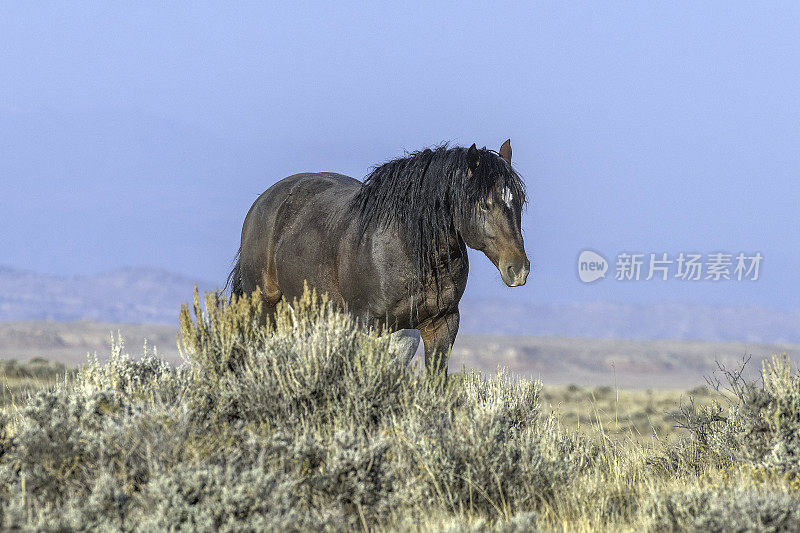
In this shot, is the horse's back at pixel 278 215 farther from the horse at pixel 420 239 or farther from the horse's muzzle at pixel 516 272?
the horse's muzzle at pixel 516 272

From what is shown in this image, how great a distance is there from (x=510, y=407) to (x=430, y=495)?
7.73 ft

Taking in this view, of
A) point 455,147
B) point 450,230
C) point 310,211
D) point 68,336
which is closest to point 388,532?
point 450,230

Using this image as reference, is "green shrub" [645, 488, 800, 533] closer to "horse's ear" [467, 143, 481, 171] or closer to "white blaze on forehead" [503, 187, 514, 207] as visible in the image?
"white blaze on forehead" [503, 187, 514, 207]

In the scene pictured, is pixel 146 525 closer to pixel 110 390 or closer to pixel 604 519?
pixel 110 390

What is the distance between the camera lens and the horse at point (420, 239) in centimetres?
690

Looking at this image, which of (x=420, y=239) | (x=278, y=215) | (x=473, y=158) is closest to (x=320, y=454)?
(x=420, y=239)

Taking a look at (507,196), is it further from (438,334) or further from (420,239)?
(438,334)

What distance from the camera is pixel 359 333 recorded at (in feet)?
21.9

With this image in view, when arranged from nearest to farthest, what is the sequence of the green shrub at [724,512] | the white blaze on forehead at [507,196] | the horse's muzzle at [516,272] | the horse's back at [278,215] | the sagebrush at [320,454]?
1. the sagebrush at [320,454]
2. the green shrub at [724,512]
3. the horse's muzzle at [516,272]
4. the white blaze on forehead at [507,196]
5. the horse's back at [278,215]

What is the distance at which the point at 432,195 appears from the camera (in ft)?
23.6

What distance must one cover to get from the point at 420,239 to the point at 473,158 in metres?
0.89

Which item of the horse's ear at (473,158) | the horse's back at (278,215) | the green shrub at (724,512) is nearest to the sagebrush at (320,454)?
the green shrub at (724,512)

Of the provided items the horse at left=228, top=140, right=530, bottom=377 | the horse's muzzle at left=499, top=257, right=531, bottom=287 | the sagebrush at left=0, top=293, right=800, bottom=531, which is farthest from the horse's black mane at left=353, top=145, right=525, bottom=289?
the sagebrush at left=0, top=293, right=800, bottom=531

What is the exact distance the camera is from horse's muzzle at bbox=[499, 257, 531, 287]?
672 centimetres
